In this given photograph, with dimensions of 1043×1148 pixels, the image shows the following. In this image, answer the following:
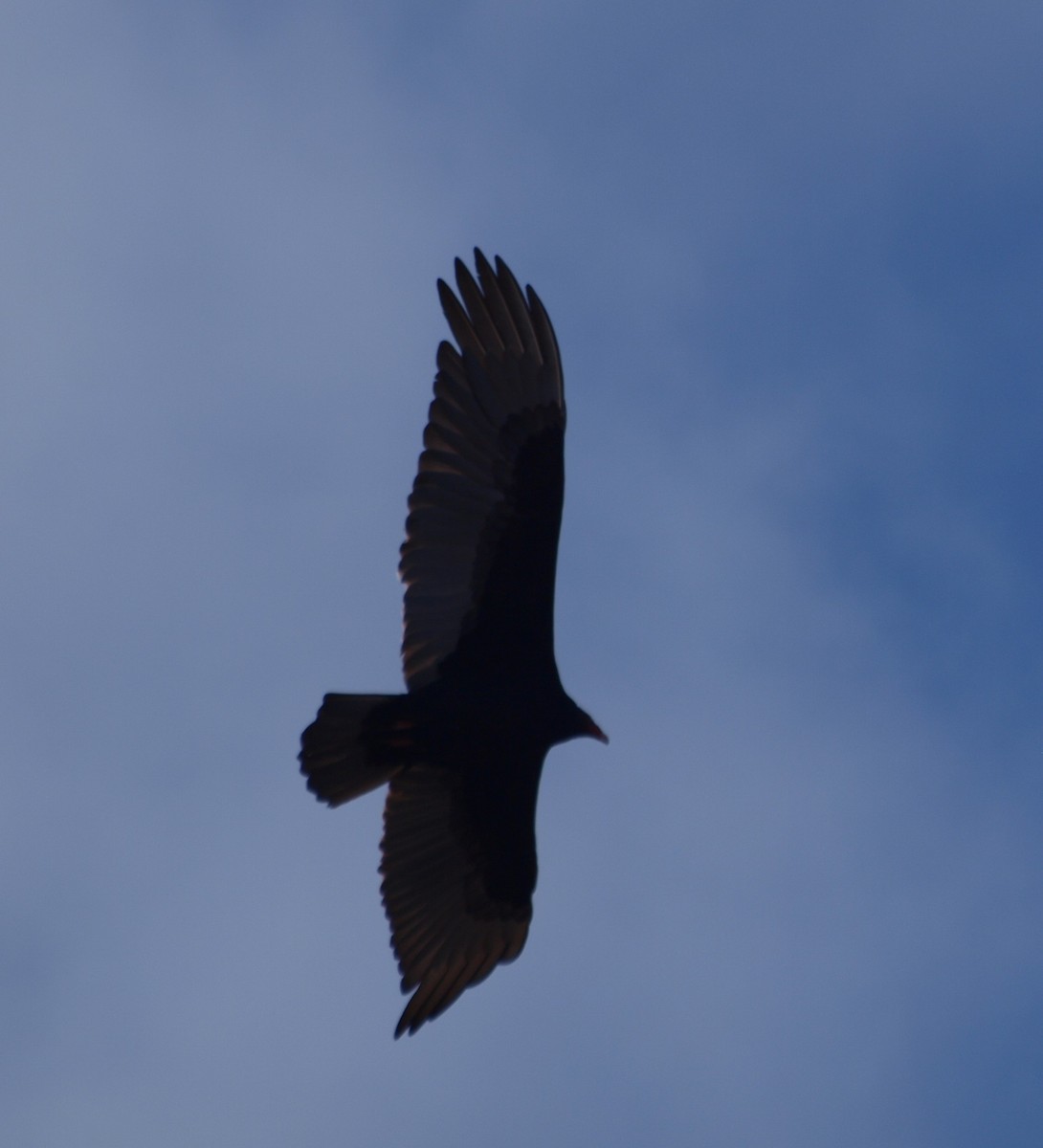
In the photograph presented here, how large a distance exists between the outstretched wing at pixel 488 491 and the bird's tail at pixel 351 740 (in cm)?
28

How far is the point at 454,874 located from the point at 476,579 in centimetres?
181

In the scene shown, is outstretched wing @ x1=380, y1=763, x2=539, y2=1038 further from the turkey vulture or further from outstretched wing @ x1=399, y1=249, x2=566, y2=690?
outstretched wing @ x1=399, y1=249, x2=566, y2=690

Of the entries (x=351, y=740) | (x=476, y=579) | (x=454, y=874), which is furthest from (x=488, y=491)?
(x=454, y=874)

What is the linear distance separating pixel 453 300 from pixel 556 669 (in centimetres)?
216

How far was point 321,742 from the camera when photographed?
31.6ft

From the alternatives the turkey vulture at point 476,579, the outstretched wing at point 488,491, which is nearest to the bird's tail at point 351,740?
the turkey vulture at point 476,579

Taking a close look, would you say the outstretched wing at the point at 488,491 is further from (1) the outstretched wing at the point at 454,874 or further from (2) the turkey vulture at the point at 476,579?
(1) the outstretched wing at the point at 454,874

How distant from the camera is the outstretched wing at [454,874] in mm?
10070

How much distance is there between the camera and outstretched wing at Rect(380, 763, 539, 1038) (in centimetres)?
1007

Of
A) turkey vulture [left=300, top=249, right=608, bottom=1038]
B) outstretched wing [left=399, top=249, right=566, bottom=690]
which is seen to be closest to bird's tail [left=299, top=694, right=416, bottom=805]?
turkey vulture [left=300, top=249, right=608, bottom=1038]

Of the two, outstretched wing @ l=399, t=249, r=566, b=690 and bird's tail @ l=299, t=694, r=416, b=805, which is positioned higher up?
outstretched wing @ l=399, t=249, r=566, b=690

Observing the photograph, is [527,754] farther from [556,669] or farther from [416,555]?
[416,555]

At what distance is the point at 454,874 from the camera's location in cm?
1026

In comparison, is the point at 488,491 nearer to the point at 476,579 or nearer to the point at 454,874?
the point at 476,579
